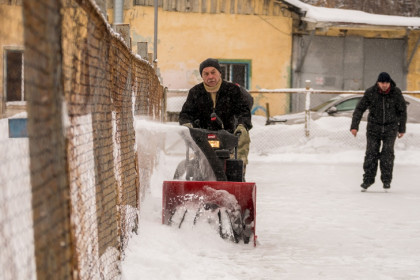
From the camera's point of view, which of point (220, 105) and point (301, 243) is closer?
point (301, 243)

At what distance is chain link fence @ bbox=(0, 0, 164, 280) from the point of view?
197cm

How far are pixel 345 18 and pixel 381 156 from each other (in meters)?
11.4

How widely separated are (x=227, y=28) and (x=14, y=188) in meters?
16.5

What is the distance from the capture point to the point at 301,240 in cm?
575

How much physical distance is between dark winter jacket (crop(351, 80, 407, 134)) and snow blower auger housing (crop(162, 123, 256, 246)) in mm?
4286

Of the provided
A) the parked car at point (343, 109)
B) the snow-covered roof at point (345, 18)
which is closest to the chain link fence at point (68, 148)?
the parked car at point (343, 109)

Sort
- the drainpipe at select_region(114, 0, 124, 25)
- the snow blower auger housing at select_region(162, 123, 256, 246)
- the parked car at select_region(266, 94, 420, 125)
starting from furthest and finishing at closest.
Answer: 1. the drainpipe at select_region(114, 0, 124, 25)
2. the parked car at select_region(266, 94, 420, 125)
3. the snow blower auger housing at select_region(162, 123, 256, 246)

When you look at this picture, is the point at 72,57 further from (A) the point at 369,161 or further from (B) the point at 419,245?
(A) the point at 369,161

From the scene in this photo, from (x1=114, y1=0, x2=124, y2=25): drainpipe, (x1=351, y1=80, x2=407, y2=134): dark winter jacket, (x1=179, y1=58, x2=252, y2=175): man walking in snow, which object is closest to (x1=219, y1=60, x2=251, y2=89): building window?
(x1=114, y1=0, x2=124, y2=25): drainpipe

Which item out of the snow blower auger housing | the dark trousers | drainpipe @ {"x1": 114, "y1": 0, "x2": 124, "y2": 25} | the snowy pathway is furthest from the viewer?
drainpipe @ {"x1": 114, "y1": 0, "x2": 124, "y2": 25}

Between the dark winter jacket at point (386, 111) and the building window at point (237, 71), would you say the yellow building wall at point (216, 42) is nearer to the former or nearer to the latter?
the building window at point (237, 71)

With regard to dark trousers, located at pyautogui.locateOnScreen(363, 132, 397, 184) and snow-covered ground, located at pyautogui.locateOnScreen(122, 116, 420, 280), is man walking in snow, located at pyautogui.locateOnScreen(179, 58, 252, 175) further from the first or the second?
dark trousers, located at pyautogui.locateOnScreen(363, 132, 397, 184)

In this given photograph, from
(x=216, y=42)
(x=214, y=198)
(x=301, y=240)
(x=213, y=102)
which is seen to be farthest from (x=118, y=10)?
(x=301, y=240)

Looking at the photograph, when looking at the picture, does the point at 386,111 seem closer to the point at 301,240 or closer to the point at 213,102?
the point at 213,102
